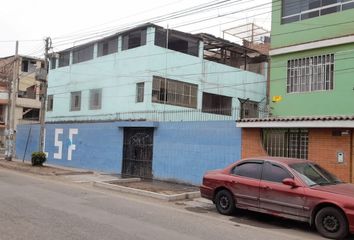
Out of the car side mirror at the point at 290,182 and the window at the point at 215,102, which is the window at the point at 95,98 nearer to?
the window at the point at 215,102

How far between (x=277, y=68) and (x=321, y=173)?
1240 cm

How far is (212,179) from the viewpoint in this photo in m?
11.6

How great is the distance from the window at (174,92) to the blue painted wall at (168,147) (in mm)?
5039

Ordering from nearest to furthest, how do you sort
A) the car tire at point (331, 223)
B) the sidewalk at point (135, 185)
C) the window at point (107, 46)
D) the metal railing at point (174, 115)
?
1. the car tire at point (331, 223)
2. the sidewalk at point (135, 185)
3. the metal railing at point (174, 115)
4. the window at point (107, 46)

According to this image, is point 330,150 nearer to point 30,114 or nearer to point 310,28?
point 310,28

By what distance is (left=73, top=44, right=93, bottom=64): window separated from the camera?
34.0 m

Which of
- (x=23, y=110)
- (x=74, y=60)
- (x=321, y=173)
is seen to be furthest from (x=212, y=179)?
(x=23, y=110)

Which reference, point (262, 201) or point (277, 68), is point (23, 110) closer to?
point (277, 68)

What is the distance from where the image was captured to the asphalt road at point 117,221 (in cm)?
814

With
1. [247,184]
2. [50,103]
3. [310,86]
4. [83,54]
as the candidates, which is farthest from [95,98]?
[247,184]

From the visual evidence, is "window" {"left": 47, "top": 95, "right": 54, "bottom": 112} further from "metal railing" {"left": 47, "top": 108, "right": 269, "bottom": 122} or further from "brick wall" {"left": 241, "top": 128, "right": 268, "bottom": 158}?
"brick wall" {"left": 241, "top": 128, "right": 268, "bottom": 158}

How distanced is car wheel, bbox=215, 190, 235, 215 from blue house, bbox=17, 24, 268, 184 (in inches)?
211

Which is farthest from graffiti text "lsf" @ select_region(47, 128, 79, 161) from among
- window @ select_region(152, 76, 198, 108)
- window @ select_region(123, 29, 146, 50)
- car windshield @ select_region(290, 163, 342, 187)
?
car windshield @ select_region(290, 163, 342, 187)

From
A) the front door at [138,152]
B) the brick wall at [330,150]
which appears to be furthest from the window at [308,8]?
the front door at [138,152]
